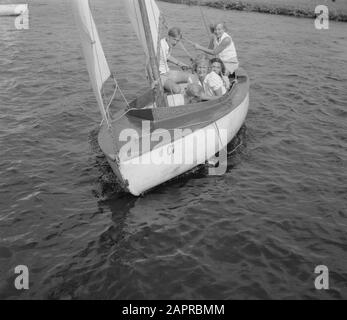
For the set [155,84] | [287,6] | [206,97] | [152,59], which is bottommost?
[206,97]

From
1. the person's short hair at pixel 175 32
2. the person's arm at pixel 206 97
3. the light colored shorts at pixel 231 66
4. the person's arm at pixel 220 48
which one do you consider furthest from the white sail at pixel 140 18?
the light colored shorts at pixel 231 66

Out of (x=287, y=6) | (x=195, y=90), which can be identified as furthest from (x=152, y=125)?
(x=287, y=6)

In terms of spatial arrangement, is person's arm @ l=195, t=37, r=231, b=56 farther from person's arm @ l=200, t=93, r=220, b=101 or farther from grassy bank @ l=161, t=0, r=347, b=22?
grassy bank @ l=161, t=0, r=347, b=22

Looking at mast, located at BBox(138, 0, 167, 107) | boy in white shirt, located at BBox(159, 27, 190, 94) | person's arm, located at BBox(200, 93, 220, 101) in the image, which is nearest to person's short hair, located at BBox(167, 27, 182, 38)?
boy in white shirt, located at BBox(159, 27, 190, 94)

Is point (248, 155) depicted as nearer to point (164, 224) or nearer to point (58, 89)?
point (164, 224)

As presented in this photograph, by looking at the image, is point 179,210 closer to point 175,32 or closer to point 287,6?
point 175,32

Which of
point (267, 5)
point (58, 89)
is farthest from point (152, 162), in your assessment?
point (267, 5)

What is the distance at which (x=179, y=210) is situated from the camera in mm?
11570

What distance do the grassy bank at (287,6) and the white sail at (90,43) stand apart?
33.1 m

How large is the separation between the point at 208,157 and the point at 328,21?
3032cm

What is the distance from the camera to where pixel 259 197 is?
1224 centimetres

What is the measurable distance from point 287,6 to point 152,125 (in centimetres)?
3440

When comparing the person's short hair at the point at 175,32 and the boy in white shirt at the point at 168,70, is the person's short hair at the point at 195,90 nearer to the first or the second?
the boy in white shirt at the point at 168,70
